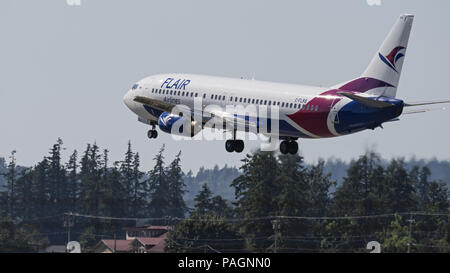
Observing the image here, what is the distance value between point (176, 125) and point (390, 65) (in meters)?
19.1

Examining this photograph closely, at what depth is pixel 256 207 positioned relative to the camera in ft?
530

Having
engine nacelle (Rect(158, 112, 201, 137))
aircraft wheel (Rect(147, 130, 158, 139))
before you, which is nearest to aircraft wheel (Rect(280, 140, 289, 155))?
engine nacelle (Rect(158, 112, 201, 137))

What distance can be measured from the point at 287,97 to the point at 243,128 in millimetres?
6329

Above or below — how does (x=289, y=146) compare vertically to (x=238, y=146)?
below

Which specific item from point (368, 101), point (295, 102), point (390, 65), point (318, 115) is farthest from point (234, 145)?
point (368, 101)

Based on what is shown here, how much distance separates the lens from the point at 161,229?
166m

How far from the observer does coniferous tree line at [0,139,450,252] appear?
143625 mm

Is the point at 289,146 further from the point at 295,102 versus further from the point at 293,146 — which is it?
the point at 295,102

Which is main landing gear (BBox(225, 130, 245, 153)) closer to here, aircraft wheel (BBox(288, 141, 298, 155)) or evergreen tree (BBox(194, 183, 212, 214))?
aircraft wheel (BBox(288, 141, 298, 155))

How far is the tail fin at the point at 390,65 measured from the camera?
8175cm

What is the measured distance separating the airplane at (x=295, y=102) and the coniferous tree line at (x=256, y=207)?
41924mm

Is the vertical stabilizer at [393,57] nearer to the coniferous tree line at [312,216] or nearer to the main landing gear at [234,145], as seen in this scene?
the main landing gear at [234,145]
